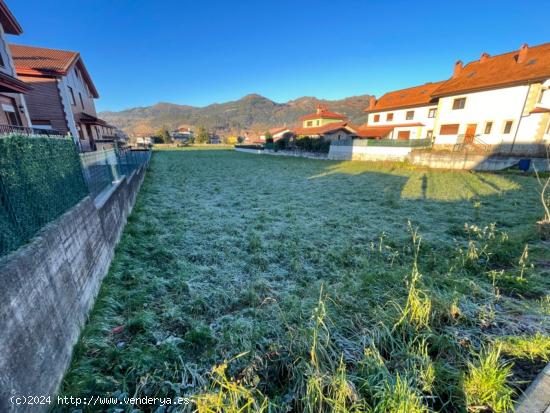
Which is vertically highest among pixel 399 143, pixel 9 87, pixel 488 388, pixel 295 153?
pixel 9 87

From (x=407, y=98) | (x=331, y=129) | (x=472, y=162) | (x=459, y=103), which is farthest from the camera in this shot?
(x=331, y=129)

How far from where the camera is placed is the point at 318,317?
2006 mm

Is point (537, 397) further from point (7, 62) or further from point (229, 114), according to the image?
point (229, 114)

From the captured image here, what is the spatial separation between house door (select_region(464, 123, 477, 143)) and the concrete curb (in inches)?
845

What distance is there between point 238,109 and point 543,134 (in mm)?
148339

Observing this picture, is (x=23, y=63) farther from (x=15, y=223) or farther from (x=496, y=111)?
(x=496, y=111)

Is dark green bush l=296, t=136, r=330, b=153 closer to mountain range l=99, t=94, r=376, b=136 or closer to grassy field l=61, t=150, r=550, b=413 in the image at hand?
grassy field l=61, t=150, r=550, b=413

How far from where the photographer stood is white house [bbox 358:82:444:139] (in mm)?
22266

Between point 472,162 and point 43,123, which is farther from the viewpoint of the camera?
point 43,123

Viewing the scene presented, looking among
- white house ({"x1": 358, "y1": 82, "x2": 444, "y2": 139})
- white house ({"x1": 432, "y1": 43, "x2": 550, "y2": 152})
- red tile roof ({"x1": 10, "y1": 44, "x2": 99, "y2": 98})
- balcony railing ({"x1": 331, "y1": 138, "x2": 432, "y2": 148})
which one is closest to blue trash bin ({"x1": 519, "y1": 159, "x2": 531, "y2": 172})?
white house ({"x1": 432, "y1": 43, "x2": 550, "y2": 152})

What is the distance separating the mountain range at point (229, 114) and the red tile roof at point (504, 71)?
7634 cm

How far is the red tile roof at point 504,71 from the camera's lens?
47.9 feet

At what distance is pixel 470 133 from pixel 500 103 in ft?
8.05

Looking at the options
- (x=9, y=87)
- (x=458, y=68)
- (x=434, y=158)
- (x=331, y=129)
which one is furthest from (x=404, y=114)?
(x=9, y=87)
